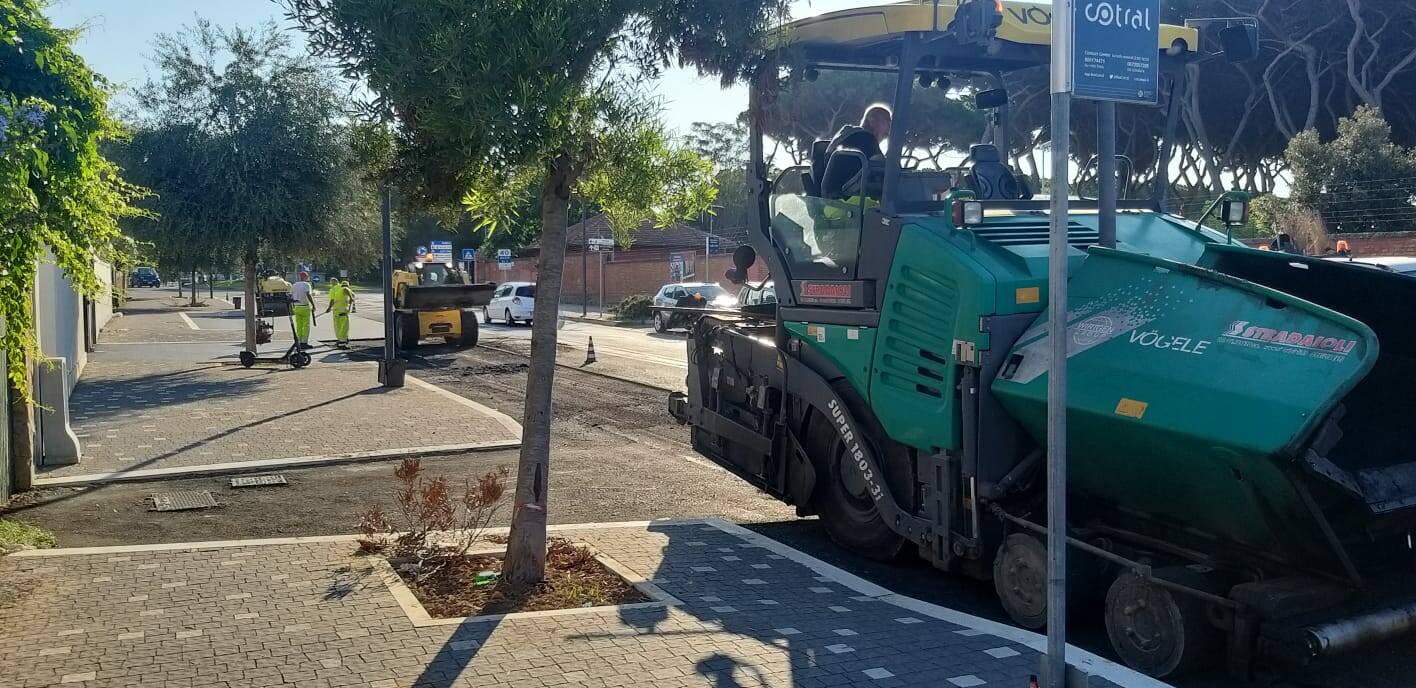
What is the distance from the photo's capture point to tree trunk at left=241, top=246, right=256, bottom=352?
72.0 feet

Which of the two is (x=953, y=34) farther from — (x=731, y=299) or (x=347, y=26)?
(x=731, y=299)

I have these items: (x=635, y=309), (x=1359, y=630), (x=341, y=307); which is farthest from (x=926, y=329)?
(x=635, y=309)

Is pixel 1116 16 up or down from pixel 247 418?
up

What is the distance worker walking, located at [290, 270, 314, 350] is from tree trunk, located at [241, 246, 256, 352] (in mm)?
761

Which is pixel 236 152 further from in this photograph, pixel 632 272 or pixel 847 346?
pixel 632 272

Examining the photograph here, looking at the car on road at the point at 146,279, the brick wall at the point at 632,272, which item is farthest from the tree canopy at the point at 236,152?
the car on road at the point at 146,279

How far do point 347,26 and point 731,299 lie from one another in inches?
1195

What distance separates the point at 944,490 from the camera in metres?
6.21

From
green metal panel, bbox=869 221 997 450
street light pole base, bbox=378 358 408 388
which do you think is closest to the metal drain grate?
green metal panel, bbox=869 221 997 450

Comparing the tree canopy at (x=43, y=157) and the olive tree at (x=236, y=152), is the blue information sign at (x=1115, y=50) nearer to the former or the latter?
the tree canopy at (x=43, y=157)

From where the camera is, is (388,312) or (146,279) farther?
(146,279)

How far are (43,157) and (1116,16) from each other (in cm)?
444

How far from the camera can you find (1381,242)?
958 inches

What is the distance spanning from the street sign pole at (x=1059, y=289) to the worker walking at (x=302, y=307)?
19.3 metres
